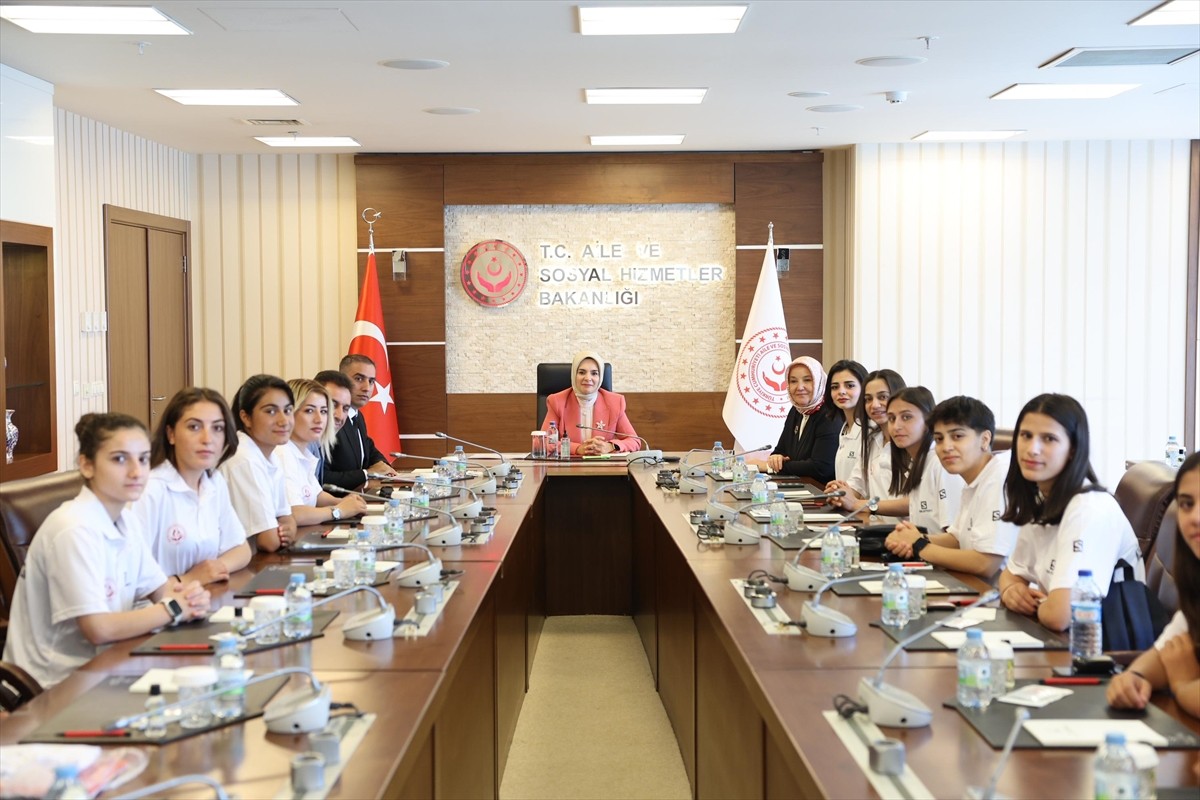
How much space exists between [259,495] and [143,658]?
152 cm

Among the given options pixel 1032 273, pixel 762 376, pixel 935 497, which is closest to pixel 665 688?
pixel 935 497

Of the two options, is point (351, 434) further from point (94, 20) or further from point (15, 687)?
point (15, 687)

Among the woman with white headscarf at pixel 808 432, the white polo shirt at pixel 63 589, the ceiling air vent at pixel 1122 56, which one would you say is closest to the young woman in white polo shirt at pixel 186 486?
the white polo shirt at pixel 63 589

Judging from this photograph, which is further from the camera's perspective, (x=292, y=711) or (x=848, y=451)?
(x=848, y=451)

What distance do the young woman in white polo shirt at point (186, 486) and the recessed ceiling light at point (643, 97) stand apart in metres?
3.52

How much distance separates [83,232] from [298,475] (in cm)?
344

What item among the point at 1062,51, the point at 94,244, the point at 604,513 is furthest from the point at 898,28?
the point at 94,244

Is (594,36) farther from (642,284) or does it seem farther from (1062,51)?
(642,284)

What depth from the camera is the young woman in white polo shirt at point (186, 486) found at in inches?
138

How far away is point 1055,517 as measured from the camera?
303 centimetres

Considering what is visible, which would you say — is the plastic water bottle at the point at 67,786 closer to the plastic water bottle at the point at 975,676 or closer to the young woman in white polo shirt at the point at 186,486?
the plastic water bottle at the point at 975,676

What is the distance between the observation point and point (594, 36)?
5211 millimetres

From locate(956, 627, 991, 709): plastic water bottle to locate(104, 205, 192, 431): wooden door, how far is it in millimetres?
6559

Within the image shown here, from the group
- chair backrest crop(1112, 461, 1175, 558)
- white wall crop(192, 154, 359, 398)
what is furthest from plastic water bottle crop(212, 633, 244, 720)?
white wall crop(192, 154, 359, 398)
